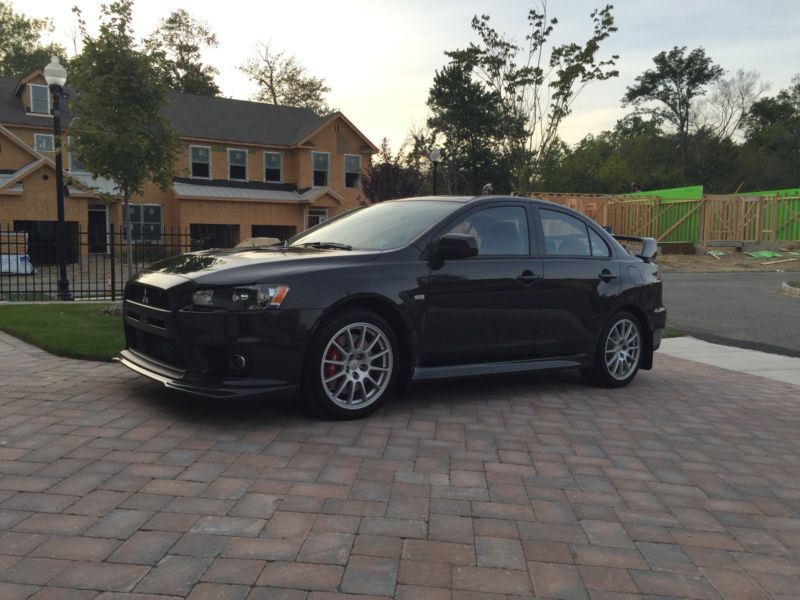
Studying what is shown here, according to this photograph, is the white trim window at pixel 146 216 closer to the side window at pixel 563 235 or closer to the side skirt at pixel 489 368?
the side window at pixel 563 235

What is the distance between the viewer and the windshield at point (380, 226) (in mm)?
5371

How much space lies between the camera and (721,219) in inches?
1262

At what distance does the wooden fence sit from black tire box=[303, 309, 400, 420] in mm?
29421

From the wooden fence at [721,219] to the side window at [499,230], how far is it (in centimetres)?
2800

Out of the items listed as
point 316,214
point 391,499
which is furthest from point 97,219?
point 391,499

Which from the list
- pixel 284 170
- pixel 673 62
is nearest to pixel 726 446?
pixel 284 170

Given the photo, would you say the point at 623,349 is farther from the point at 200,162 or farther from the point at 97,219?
the point at 200,162

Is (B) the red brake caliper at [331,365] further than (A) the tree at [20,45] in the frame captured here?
No

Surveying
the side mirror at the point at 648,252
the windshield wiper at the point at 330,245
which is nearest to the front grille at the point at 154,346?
the windshield wiper at the point at 330,245

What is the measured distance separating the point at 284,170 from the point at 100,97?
25907 mm

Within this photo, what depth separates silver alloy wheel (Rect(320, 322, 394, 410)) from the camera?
4.69 meters

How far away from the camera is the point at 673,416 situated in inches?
215

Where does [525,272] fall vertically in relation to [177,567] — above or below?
above

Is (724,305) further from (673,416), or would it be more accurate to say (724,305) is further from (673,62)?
(673,62)
